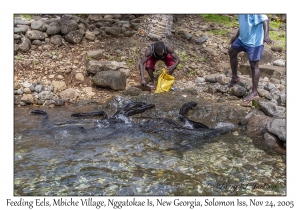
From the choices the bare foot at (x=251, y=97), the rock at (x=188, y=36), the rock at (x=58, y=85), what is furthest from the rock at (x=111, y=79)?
the rock at (x=188, y=36)

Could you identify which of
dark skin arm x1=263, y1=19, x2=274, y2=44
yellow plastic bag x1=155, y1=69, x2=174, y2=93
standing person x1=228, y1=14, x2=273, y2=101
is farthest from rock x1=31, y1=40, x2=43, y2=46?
dark skin arm x1=263, y1=19, x2=274, y2=44

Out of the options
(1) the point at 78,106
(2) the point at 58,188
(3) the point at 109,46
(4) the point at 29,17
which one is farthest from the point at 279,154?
(4) the point at 29,17

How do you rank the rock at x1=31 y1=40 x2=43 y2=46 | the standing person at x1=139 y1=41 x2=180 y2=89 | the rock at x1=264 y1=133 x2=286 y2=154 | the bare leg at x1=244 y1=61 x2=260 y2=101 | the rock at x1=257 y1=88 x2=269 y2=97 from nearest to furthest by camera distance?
the rock at x1=264 y1=133 x2=286 y2=154 < the bare leg at x1=244 y1=61 x2=260 y2=101 < the rock at x1=257 y1=88 x2=269 y2=97 < the standing person at x1=139 y1=41 x2=180 y2=89 < the rock at x1=31 y1=40 x2=43 y2=46

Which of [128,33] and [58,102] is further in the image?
[128,33]

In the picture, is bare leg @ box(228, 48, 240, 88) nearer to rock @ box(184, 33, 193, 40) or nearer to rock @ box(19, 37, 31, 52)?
rock @ box(184, 33, 193, 40)

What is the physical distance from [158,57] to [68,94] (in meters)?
2.25

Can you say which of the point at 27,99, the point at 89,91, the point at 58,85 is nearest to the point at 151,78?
the point at 89,91

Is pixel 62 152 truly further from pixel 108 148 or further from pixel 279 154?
pixel 279 154

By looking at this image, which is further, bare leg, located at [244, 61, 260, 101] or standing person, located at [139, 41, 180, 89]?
standing person, located at [139, 41, 180, 89]

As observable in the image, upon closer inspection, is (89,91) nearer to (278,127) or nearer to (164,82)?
(164,82)

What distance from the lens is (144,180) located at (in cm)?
384

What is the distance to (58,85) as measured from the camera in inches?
291

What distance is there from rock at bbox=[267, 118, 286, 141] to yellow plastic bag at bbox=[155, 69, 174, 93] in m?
2.68

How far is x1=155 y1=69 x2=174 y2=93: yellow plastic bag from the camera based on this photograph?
23.1 ft
